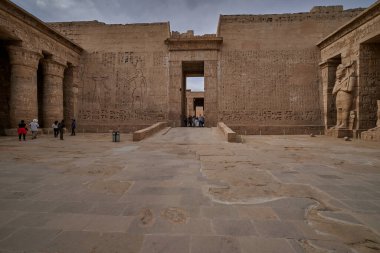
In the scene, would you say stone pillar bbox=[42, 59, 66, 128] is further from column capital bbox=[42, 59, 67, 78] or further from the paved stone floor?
the paved stone floor

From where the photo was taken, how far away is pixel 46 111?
12.9 m

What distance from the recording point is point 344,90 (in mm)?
11297

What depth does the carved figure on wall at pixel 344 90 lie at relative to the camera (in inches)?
436

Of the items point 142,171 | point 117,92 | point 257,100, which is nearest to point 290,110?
point 257,100

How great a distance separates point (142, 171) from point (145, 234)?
2.16 meters

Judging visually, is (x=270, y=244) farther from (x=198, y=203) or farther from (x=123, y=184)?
(x=123, y=184)

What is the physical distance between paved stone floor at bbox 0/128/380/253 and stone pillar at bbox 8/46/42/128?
8.21 meters

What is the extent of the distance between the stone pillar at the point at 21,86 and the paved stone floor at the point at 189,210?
27.0 ft

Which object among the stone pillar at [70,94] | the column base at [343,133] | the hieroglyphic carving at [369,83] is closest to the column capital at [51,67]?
the stone pillar at [70,94]

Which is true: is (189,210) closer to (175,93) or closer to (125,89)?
(175,93)

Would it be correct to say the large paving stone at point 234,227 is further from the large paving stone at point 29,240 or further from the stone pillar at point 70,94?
the stone pillar at point 70,94

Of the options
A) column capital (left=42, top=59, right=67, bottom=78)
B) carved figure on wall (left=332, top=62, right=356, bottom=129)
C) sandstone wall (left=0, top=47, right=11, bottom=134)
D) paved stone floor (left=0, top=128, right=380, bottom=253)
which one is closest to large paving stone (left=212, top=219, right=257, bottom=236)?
paved stone floor (left=0, top=128, right=380, bottom=253)

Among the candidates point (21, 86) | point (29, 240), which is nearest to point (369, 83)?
point (29, 240)

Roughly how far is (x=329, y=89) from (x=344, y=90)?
2.57 m
